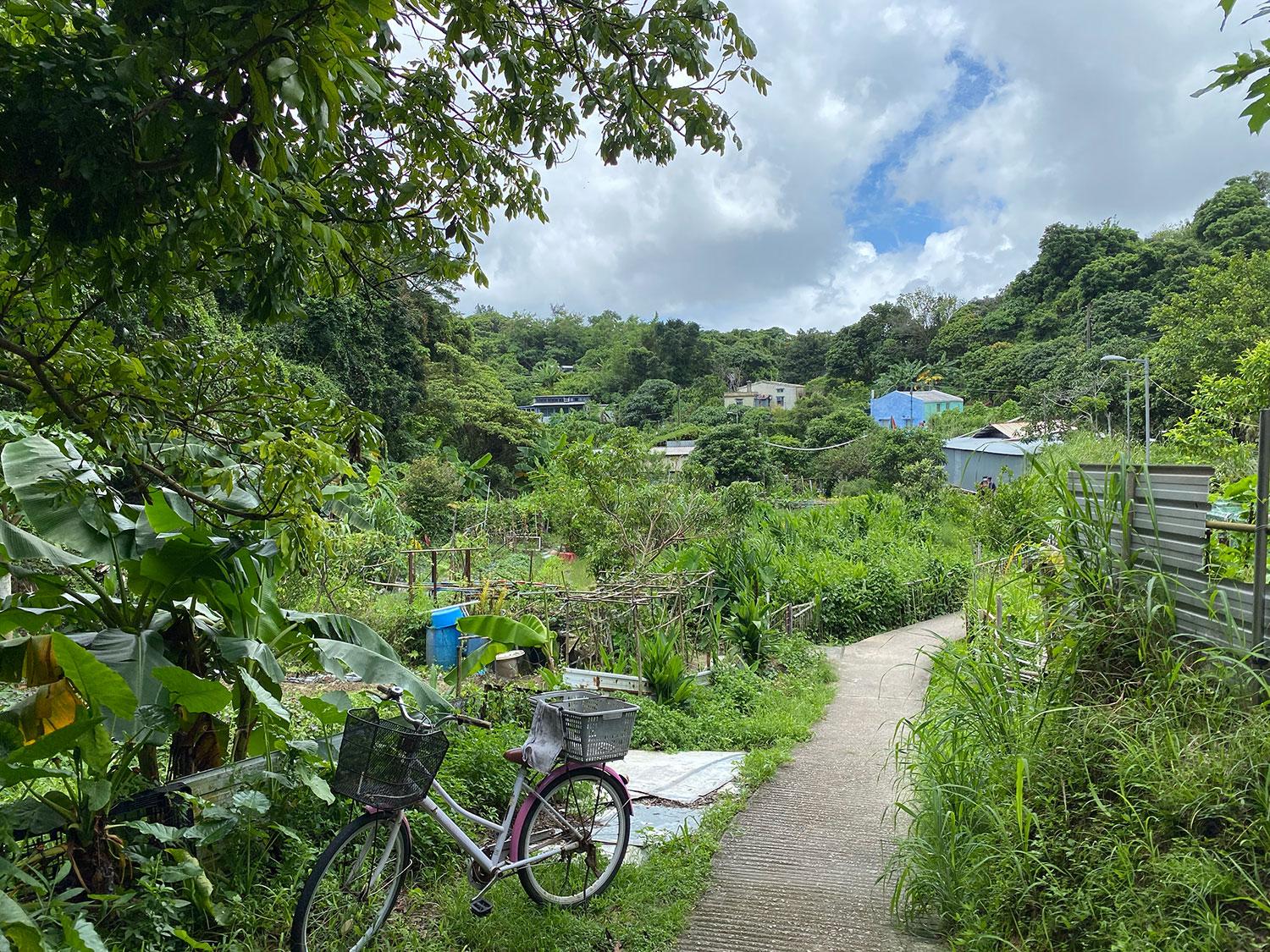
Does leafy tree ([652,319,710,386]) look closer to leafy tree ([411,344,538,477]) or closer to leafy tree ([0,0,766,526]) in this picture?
leafy tree ([411,344,538,477])

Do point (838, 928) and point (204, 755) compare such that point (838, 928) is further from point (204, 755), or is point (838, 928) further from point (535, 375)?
point (535, 375)

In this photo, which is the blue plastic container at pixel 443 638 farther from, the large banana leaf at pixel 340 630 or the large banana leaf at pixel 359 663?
the large banana leaf at pixel 359 663

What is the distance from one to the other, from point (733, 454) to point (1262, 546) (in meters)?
23.9

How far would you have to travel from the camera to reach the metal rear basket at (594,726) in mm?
3607

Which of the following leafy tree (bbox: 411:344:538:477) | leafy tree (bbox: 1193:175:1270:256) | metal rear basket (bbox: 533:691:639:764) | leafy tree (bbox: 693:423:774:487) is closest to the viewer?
metal rear basket (bbox: 533:691:639:764)

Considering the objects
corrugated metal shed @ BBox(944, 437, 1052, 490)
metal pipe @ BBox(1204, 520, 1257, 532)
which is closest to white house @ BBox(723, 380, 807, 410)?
corrugated metal shed @ BBox(944, 437, 1052, 490)

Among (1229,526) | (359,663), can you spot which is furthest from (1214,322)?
(359,663)

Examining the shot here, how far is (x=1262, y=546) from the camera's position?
9.98 feet

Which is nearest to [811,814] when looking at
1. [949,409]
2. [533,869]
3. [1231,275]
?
[533,869]

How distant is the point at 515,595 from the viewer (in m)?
9.61

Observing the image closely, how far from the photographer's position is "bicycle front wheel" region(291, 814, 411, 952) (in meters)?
2.95

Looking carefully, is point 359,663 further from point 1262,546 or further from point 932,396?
point 932,396

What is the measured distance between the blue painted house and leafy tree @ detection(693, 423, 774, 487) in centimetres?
1679

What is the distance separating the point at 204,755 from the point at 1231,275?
1144 inches
